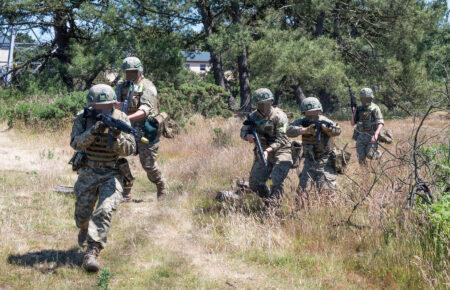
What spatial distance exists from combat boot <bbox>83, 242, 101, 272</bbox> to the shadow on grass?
9.0 inches

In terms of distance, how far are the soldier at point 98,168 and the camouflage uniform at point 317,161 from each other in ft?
7.49

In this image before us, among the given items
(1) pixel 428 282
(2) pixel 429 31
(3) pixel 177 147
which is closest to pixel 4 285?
(1) pixel 428 282

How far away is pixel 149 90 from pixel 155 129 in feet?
1.59

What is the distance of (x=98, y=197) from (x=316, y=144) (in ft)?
8.74

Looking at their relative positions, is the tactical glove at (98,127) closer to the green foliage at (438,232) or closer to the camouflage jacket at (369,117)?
the green foliage at (438,232)

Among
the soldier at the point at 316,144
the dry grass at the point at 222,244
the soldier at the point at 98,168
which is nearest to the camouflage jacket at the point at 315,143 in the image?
the soldier at the point at 316,144

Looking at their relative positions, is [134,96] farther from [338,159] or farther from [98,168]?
[338,159]

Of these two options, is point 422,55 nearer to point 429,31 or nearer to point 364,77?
point 429,31

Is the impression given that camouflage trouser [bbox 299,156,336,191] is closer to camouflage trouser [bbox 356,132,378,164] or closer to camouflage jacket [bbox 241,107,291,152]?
camouflage jacket [bbox 241,107,291,152]

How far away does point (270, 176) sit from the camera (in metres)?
6.43

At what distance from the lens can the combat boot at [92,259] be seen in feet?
14.7

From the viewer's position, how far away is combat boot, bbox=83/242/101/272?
4.49 m

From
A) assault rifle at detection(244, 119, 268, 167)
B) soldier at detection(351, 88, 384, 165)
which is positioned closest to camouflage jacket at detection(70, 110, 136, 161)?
assault rifle at detection(244, 119, 268, 167)

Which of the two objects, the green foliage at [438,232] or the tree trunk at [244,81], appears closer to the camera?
the green foliage at [438,232]
